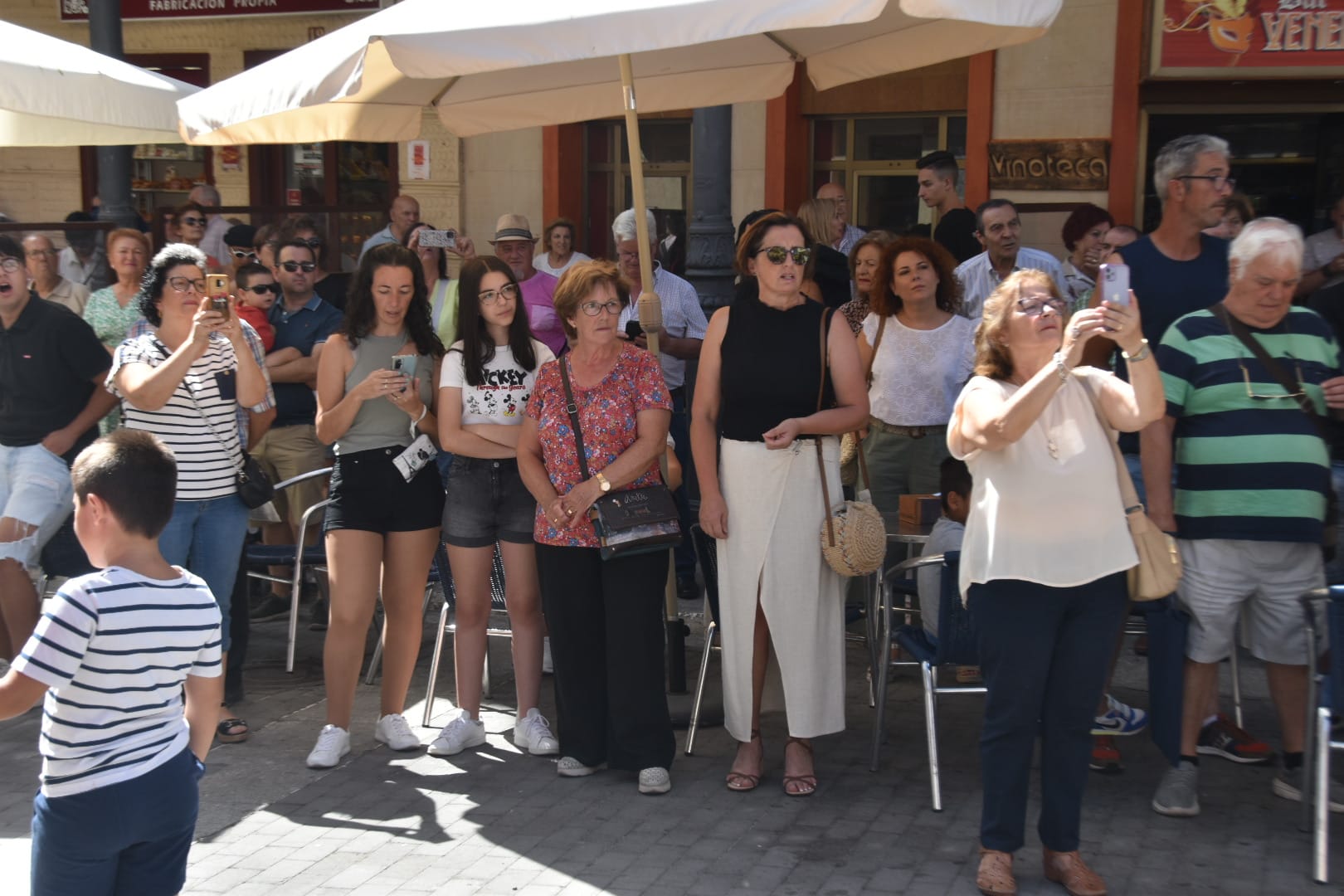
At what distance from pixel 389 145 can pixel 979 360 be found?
935 centimetres

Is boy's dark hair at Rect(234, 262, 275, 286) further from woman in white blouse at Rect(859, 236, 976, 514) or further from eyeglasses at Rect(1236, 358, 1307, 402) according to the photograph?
eyeglasses at Rect(1236, 358, 1307, 402)

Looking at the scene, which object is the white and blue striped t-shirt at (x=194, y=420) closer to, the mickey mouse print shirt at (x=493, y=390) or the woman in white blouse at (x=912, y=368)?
the mickey mouse print shirt at (x=493, y=390)

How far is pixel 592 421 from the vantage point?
5387mm

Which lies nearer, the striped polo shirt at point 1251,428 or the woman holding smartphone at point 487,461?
the striped polo shirt at point 1251,428

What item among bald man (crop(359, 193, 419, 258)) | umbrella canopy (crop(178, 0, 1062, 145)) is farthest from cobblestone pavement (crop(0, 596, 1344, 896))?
bald man (crop(359, 193, 419, 258))

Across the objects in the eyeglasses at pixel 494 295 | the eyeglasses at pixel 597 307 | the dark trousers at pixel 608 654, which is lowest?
the dark trousers at pixel 608 654

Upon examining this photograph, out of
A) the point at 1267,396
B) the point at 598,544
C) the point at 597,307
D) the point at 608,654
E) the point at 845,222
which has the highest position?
the point at 845,222

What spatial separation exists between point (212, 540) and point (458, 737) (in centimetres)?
127

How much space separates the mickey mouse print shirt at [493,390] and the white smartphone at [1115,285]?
2.28 metres

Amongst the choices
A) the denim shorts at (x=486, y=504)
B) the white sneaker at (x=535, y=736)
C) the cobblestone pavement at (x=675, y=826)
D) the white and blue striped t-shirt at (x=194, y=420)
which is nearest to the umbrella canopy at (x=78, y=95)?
the white and blue striped t-shirt at (x=194, y=420)

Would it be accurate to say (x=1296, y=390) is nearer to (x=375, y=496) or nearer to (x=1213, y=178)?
(x=1213, y=178)

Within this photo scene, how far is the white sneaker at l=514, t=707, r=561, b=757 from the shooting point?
227 inches

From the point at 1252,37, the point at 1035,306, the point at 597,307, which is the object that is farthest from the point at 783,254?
the point at 1252,37

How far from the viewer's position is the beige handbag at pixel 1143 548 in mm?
4328
